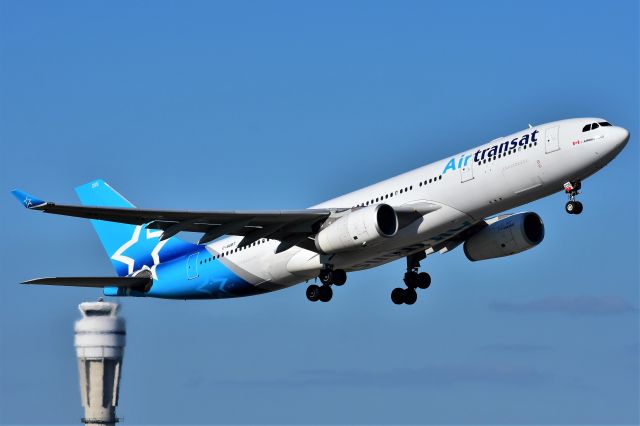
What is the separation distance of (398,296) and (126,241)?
12273 millimetres

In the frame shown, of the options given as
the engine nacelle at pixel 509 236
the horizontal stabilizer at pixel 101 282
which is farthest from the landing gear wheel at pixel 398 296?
the horizontal stabilizer at pixel 101 282

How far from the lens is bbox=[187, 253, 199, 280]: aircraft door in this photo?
47.8 meters

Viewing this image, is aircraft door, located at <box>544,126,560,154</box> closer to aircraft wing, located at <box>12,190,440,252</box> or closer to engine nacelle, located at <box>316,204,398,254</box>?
aircraft wing, located at <box>12,190,440,252</box>

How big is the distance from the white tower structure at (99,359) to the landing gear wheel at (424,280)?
5472 centimetres

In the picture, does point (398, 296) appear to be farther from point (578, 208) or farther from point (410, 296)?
point (578, 208)

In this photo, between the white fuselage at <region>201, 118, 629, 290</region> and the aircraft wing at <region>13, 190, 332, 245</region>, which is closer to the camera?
the white fuselage at <region>201, 118, 629, 290</region>

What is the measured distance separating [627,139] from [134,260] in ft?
71.7

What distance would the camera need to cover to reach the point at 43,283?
46.8 metres

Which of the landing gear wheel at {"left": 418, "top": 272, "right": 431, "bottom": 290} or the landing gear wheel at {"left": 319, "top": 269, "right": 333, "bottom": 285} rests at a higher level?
the landing gear wheel at {"left": 418, "top": 272, "right": 431, "bottom": 290}

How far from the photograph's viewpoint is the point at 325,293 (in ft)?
146

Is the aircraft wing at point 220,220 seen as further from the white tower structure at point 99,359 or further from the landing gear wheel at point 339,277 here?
the white tower structure at point 99,359

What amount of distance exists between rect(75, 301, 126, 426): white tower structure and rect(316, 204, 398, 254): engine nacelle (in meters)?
59.7

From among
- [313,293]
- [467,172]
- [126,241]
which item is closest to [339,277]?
[313,293]

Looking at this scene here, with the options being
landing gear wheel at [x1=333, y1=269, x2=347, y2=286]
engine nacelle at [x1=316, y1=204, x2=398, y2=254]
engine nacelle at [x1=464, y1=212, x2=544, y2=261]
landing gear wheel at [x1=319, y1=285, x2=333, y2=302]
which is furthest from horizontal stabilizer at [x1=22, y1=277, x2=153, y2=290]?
engine nacelle at [x1=464, y1=212, x2=544, y2=261]
